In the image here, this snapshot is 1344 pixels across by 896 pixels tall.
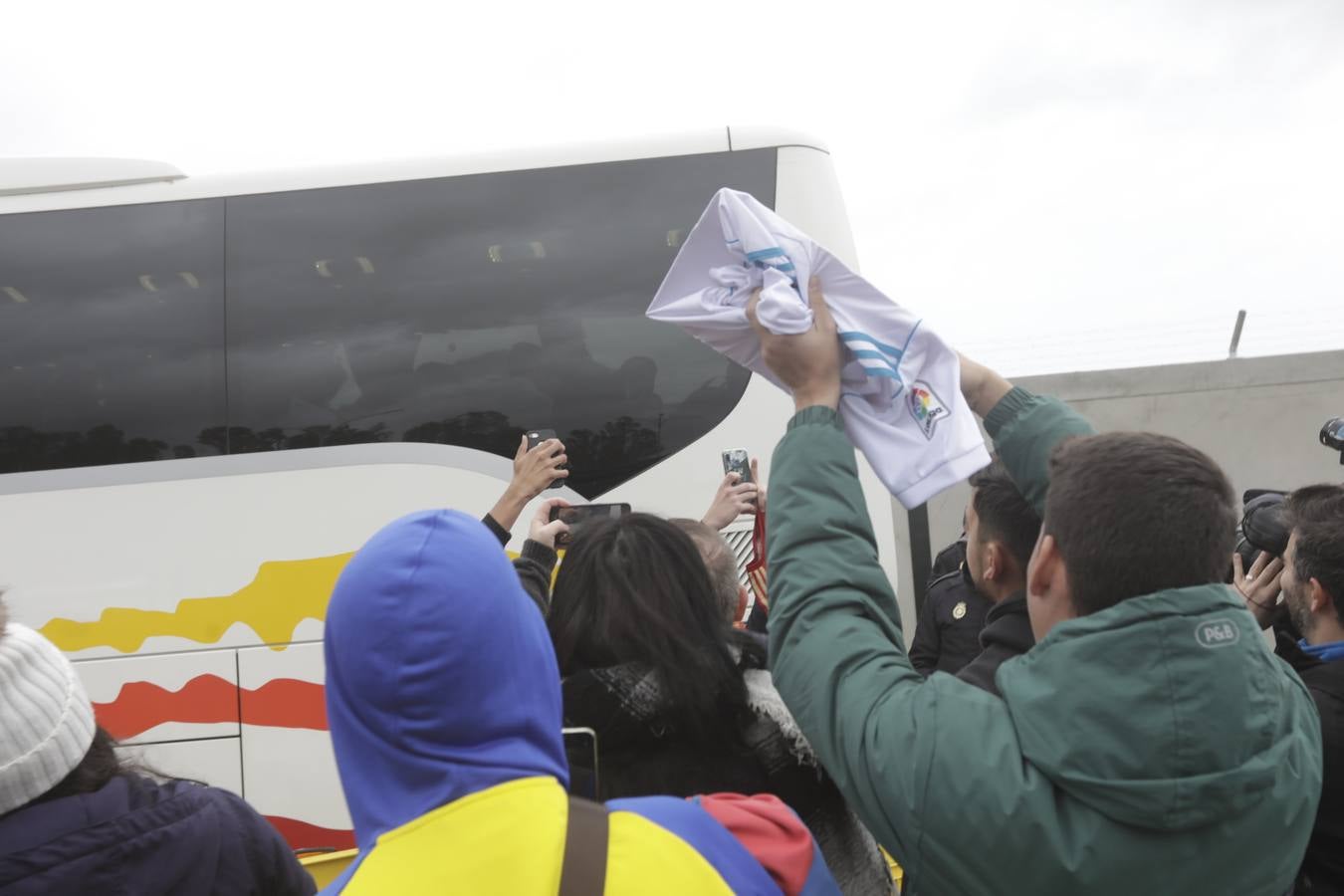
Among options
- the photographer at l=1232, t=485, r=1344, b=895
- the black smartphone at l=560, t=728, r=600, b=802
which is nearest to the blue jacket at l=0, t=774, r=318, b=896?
the black smartphone at l=560, t=728, r=600, b=802

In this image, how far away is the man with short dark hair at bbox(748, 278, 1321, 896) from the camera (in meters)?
1.19

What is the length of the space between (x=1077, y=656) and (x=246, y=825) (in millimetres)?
1224

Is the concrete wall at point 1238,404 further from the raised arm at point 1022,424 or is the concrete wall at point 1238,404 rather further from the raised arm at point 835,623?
the raised arm at point 835,623

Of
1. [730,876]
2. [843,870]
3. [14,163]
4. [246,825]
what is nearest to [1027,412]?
[843,870]

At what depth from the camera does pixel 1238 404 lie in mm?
6660

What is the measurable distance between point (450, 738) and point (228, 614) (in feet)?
11.8

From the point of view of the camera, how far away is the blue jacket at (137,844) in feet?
4.66

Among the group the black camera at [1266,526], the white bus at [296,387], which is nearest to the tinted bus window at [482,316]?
the white bus at [296,387]

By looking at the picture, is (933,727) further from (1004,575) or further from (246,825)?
(246,825)

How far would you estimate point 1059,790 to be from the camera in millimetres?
1222

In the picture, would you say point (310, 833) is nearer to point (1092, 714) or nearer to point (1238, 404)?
point (1092, 714)

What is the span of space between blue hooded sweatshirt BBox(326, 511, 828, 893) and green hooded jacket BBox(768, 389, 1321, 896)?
277 millimetres

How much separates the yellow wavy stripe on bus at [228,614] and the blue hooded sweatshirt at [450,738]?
3327 mm

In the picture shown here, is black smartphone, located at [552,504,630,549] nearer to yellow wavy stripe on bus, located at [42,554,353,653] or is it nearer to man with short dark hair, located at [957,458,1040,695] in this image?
man with short dark hair, located at [957,458,1040,695]
